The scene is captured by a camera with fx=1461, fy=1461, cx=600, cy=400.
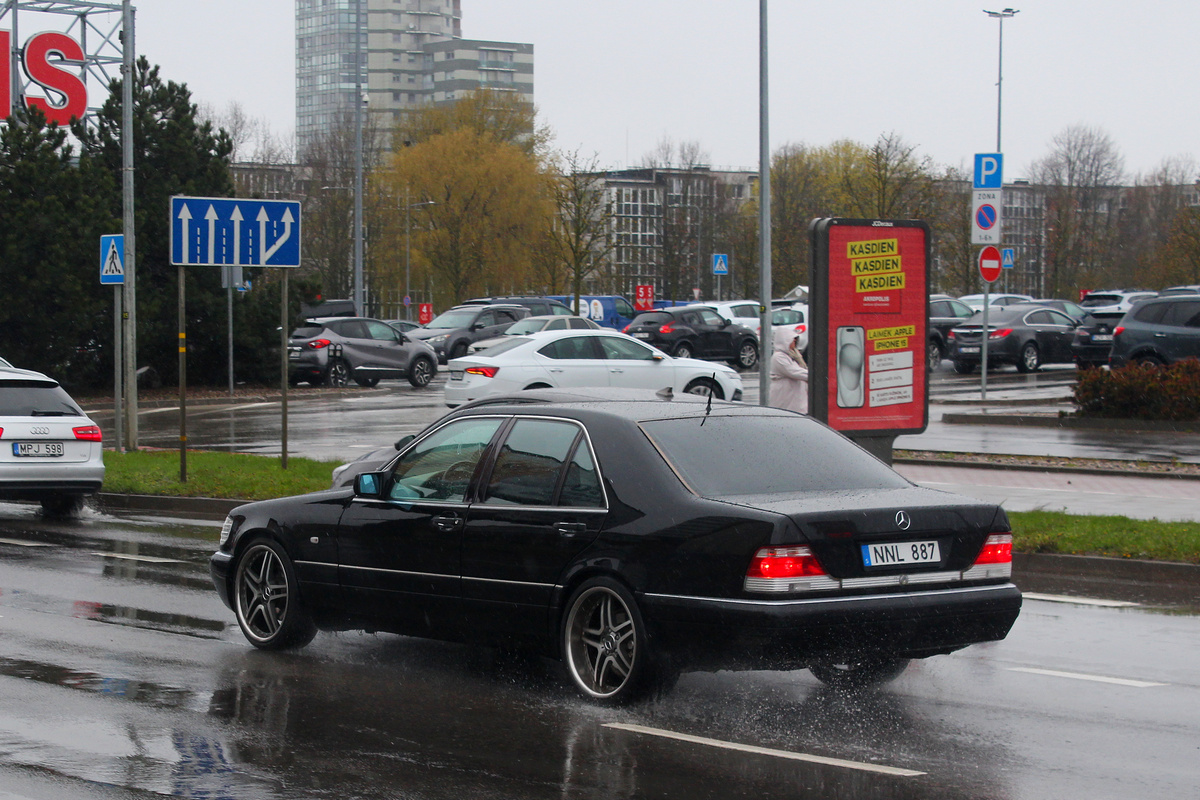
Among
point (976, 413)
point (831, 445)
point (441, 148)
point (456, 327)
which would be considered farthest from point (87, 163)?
Result: point (441, 148)

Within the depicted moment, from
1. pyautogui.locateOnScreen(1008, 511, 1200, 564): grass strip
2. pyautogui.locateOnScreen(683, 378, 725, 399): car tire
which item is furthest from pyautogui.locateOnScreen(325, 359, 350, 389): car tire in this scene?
pyautogui.locateOnScreen(1008, 511, 1200, 564): grass strip

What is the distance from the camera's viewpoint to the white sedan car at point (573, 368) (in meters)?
23.6

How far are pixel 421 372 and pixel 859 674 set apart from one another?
31.0 m

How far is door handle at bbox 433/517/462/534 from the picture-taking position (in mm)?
7332

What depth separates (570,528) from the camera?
6859mm

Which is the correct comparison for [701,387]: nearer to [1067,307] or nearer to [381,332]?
[381,332]

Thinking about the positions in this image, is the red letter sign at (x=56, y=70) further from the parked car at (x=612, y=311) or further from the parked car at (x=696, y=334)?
the parked car at (x=696, y=334)

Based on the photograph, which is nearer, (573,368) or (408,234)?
(573,368)

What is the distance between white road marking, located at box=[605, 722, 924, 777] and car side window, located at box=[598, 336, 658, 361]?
59.8 feet

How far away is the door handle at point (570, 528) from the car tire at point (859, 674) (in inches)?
58.4

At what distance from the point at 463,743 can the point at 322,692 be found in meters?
1.33

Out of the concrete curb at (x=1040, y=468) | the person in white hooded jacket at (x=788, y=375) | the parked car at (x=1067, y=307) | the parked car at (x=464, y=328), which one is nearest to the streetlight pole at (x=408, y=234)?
the parked car at (x=464, y=328)

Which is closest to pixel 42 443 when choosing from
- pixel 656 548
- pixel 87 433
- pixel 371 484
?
pixel 87 433

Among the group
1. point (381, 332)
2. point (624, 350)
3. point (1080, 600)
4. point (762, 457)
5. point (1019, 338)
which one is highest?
point (381, 332)
